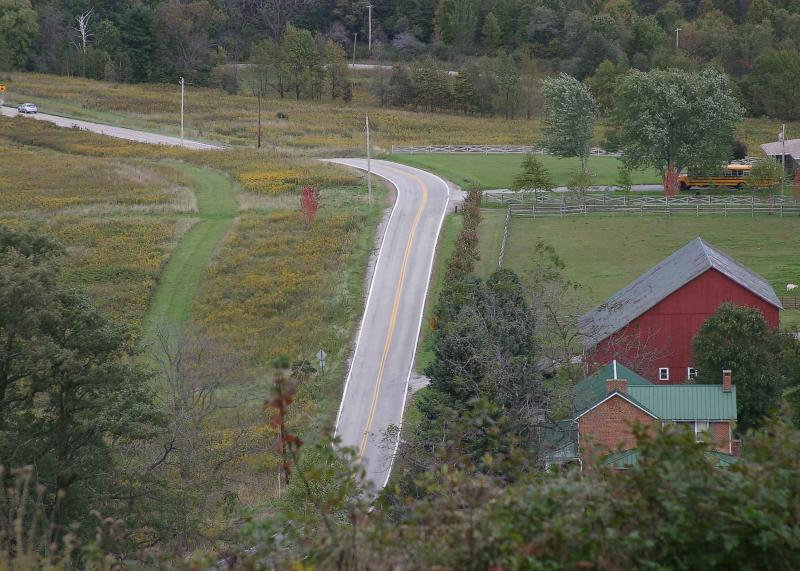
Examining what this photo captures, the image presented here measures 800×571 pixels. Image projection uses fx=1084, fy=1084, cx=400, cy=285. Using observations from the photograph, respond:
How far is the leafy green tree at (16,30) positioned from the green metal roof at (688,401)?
101084mm

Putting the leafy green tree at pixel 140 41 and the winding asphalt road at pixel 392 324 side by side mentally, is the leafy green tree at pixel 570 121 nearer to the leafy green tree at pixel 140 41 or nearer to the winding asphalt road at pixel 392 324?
the winding asphalt road at pixel 392 324

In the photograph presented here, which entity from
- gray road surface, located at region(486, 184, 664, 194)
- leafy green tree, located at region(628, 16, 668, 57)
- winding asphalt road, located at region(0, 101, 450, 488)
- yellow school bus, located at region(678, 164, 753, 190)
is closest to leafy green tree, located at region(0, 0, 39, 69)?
winding asphalt road, located at region(0, 101, 450, 488)

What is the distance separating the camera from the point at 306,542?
8.80m

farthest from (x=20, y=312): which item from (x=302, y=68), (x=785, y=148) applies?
(x=302, y=68)

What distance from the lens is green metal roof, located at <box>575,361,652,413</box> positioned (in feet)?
92.6

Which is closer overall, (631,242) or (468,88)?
(631,242)

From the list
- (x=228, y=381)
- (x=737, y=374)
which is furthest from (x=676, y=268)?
(x=228, y=381)

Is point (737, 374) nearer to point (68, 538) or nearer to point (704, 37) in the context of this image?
point (68, 538)

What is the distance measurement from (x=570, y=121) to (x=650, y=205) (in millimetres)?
14797

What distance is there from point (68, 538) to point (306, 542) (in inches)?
79.3

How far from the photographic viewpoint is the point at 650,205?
61.0m

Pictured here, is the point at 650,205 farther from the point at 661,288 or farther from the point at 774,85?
the point at 774,85

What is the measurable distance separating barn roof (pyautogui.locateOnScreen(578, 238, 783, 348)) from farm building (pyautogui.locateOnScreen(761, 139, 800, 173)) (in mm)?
39101

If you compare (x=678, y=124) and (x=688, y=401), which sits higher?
(x=678, y=124)
